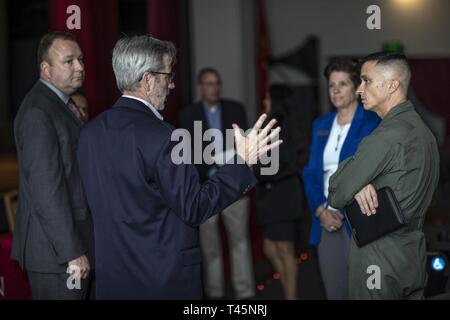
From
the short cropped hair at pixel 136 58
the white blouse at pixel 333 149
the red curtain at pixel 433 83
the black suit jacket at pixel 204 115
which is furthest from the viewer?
the red curtain at pixel 433 83

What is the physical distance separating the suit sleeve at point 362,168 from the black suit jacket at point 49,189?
1050 millimetres

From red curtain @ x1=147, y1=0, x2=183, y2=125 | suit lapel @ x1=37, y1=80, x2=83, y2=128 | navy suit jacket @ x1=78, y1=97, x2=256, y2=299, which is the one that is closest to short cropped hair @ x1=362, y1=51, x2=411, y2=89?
navy suit jacket @ x1=78, y1=97, x2=256, y2=299

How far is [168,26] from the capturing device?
5359 millimetres

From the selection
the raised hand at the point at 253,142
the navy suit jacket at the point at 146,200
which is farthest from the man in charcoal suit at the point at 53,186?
the raised hand at the point at 253,142

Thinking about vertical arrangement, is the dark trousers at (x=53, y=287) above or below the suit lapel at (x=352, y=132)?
below

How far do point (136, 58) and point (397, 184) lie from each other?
3.43 feet

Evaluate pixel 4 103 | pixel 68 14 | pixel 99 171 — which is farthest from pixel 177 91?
pixel 4 103

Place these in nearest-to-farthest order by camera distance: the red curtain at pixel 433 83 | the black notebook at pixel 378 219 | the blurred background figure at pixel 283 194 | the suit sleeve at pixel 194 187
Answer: the suit sleeve at pixel 194 187, the black notebook at pixel 378 219, the blurred background figure at pixel 283 194, the red curtain at pixel 433 83

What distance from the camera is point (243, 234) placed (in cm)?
485

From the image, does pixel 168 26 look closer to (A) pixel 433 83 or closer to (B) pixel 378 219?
(B) pixel 378 219

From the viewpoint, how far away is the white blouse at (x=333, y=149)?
346cm

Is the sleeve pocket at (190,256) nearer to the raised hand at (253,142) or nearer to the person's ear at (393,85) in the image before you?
the raised hand at (253,142)
